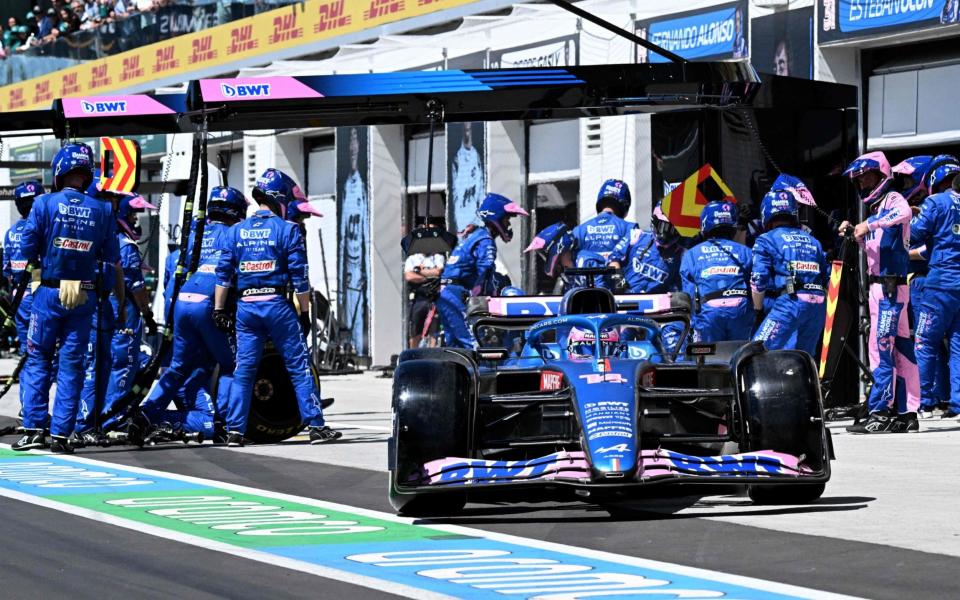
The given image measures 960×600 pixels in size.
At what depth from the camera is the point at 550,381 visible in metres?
9.15

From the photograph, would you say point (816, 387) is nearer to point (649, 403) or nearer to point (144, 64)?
point (649, 403)

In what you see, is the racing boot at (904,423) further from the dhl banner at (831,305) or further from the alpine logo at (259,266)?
the alpine logo at (259,266)

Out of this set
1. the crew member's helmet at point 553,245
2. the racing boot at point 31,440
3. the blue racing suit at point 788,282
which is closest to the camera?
the racing boot at point 31,440

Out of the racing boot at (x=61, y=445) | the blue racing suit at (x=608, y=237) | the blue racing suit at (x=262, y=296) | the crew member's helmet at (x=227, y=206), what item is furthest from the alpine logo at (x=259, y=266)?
the blue racing suit at (x=608, y=237)

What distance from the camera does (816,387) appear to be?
8.79m

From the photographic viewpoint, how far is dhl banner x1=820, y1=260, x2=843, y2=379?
→ 14.6 meters

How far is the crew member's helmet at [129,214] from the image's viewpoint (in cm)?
1588

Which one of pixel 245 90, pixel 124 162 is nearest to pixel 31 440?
pixel 245 90

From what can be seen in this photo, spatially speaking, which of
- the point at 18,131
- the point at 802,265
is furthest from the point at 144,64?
the point at 802,265

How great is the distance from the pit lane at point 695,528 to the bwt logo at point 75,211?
1.75 meters

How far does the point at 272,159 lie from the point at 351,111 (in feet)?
49.8

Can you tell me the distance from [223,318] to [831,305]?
477 cm

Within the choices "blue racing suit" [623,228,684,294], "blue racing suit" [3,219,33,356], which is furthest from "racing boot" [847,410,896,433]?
"blue racing suit" [3,219,33,356]

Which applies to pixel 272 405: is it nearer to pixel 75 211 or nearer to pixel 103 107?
pixel 75 211
